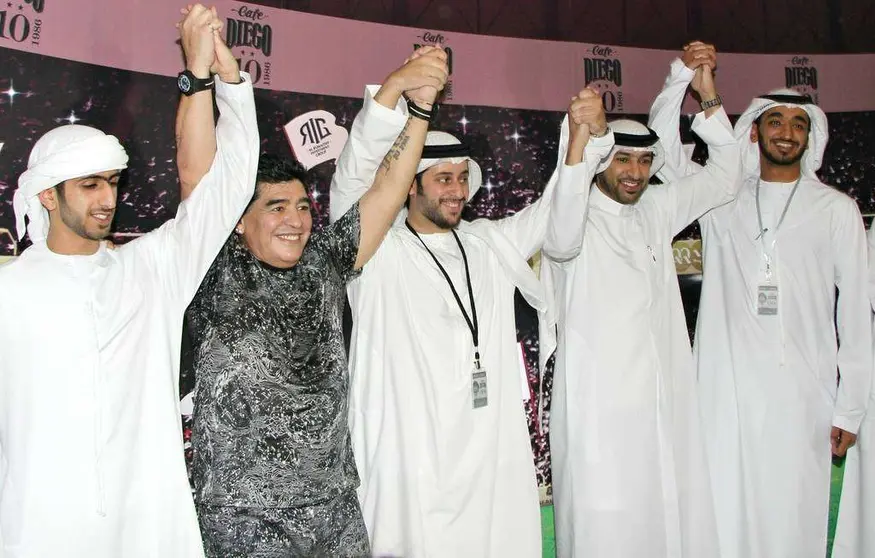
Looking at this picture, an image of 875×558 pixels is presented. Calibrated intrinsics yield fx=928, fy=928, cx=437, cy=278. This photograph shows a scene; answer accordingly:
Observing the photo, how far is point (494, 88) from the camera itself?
4.14m

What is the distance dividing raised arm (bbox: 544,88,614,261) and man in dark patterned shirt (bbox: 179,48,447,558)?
652mm

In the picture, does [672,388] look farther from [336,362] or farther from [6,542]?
[6,542]

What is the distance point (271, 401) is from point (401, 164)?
847 mm

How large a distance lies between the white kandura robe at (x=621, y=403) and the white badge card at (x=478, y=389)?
1.73 ft

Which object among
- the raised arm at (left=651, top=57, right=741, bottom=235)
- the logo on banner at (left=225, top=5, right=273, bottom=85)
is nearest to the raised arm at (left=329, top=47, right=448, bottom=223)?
the logo on banner at (left=225, top=5, right=273, bottom=85)

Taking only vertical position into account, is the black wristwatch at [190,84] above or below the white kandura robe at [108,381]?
above

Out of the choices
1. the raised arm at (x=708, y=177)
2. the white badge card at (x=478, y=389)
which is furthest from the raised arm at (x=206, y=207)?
the raised arm at (x=708, y=177)

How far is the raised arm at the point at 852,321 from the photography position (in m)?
3.68

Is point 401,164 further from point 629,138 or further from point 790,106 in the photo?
point 790,106

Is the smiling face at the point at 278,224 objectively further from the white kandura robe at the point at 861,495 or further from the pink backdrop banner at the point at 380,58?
the white kandura robe at the point at 861,495

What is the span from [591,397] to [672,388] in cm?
32

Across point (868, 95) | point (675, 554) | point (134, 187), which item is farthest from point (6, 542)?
point (868, 95)

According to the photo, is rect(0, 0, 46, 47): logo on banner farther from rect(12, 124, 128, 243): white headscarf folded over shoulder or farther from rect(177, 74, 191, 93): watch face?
rect(177, 74, 191, 93): watch face

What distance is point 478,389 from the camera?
3104mm
